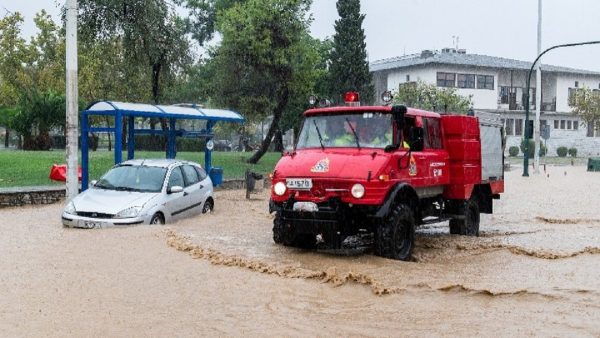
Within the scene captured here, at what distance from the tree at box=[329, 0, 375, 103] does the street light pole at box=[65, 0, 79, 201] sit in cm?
3187

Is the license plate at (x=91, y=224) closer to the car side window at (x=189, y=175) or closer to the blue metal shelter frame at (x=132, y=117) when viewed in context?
the car side window at (x=189, y=175)

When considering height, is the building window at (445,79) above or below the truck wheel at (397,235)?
above

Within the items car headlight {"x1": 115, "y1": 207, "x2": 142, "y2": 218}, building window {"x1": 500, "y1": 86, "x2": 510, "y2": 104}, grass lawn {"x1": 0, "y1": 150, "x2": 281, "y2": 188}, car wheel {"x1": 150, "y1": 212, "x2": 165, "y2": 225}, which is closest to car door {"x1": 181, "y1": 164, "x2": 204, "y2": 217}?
car wheel {"x1": 150, "y1": 212, "x2": 165, "y2": 225}

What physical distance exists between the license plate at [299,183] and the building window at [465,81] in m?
56.1

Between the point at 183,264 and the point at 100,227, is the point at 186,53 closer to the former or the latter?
the point at 100,227

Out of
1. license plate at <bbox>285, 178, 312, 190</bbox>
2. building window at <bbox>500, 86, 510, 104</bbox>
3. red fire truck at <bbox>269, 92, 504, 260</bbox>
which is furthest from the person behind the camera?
building window at <bbox>500, 86, 510, 104</bbox>

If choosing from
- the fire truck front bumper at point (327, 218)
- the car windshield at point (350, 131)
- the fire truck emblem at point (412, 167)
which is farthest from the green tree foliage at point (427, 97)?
the fire truck front bumper at point (327, 218)

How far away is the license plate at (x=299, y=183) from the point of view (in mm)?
9852

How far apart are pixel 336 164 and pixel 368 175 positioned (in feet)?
1.61

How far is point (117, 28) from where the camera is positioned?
29328mm

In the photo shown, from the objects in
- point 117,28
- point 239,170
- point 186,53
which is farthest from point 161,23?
point 239,170

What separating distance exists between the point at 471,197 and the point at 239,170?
726 inches

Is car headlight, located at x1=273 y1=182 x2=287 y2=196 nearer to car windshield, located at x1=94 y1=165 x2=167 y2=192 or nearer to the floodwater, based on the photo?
the floodwater

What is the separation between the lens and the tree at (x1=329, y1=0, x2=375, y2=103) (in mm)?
46938
